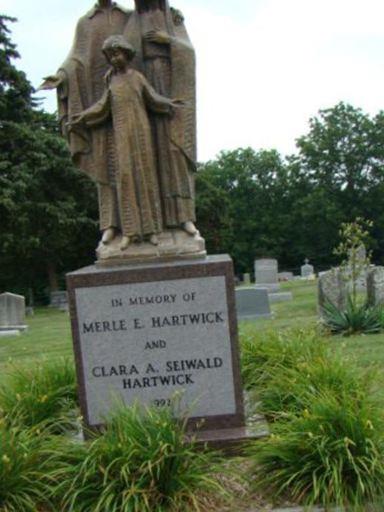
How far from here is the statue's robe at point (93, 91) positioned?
227 inches

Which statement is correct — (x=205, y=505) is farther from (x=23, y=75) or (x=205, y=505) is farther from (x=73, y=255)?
(x=73, y=255)

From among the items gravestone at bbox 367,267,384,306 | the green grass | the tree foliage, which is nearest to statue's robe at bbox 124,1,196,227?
the green grass

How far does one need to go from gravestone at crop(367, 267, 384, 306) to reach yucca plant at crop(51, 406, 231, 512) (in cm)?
Answer: 1050

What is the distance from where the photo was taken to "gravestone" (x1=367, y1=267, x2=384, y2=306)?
46.9 feet

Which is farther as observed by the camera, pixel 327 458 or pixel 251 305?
pixel 251 305

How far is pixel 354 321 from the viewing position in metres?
12.4

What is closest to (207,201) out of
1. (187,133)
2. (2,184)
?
(2,184)

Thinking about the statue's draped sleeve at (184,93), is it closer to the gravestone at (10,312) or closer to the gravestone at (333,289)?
the gravestone at (333,289)

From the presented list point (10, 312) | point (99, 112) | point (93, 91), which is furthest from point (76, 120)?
point (10, 312)

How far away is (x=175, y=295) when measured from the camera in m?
5.30

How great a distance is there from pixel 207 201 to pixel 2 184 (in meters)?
21.0

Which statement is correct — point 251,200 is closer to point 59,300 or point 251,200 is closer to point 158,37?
point 59,300

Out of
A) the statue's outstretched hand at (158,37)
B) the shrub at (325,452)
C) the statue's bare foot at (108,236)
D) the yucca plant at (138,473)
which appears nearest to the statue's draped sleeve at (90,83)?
the statue's outstretched hand at (158,37)

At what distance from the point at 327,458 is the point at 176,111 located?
3.01m
